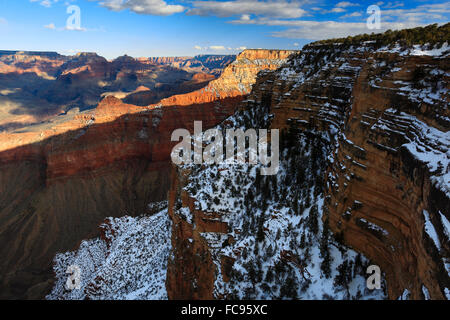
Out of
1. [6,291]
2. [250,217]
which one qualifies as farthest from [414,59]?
[6,291]

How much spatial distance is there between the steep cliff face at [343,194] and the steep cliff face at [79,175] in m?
32.5

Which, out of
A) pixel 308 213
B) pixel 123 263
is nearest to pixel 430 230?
A: pixel 308 213

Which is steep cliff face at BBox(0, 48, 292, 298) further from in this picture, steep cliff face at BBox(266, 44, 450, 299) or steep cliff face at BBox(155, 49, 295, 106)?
steep cliff face at BBox(266, 44, 450, 299)

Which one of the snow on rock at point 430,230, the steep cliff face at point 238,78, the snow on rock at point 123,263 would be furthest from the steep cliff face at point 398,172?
the steep cliff face at point 238,78

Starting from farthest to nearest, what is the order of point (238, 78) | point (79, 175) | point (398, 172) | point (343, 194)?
point (238, 78)
point (79, 175)
point (343, 194)
point (398, 172)

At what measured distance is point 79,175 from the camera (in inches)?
2408

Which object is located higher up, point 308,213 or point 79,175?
point 308,213

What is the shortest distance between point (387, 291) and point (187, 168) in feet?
62.5

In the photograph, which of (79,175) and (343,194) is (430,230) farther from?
(79,175)

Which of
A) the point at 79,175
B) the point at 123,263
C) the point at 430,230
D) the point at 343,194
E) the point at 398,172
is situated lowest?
the point at 123,263

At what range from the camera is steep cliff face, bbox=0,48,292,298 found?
158 feet

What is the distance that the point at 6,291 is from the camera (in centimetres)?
3716

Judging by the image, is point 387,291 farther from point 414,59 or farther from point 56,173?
point 56,173

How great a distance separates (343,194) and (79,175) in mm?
60888
